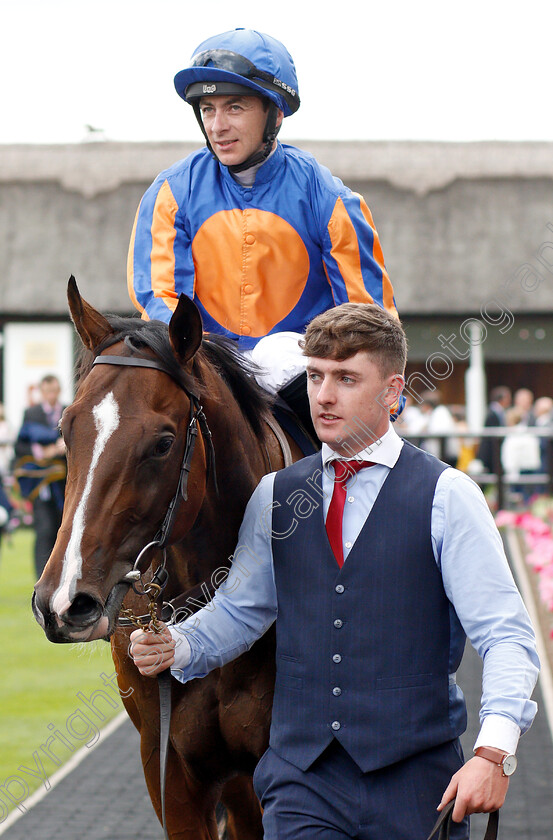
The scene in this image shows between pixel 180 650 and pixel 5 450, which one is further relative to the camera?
pixel 5 450

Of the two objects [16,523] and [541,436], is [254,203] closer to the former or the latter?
[541,436]

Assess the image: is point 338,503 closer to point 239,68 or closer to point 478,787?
point 478,787

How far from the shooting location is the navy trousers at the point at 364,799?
2.16 meters

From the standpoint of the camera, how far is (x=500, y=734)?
202 cm

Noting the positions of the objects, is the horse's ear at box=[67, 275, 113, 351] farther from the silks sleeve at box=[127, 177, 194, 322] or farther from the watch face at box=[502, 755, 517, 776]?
the watch face at box=[502, 755, 517, 776]

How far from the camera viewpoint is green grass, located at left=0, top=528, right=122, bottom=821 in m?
5.18

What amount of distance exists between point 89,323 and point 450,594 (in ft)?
3.28

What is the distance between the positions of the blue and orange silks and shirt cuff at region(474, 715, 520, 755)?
1408mm

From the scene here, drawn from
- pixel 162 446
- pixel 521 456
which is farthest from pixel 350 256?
pixel 521 456

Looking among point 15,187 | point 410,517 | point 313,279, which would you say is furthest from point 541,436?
point 15,187

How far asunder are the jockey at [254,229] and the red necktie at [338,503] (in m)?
0.68

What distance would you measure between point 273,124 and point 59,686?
182 inches

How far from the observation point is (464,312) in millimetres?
22859

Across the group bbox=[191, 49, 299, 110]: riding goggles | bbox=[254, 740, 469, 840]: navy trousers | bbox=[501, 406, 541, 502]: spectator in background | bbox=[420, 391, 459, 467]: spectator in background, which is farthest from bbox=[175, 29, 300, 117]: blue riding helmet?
bbox=[501, 406, 541, 502]: spectator in background
